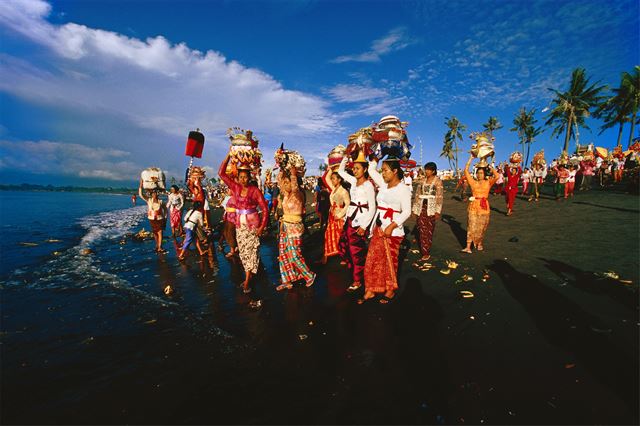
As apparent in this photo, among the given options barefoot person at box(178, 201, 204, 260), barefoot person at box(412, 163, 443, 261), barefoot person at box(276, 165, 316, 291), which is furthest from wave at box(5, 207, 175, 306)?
barefoot person at box(412, 163, 443, 261)

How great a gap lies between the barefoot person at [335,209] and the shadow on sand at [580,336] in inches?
140

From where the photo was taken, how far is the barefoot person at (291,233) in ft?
17.3

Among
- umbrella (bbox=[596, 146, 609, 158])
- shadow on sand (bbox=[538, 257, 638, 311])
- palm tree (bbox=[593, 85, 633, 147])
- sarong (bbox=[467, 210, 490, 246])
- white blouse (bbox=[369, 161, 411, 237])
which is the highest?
palm tree (bbox=[593, 85, 633, 147])

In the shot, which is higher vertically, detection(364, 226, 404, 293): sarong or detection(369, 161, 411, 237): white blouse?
detection(369, 161, 411, 237): white blouse

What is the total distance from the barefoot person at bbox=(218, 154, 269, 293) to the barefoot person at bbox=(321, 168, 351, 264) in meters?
1.61

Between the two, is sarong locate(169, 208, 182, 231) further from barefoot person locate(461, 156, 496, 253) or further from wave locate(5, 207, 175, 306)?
barefoot person locate(461, 156, 496, 253)

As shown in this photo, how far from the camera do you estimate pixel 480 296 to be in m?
4.70

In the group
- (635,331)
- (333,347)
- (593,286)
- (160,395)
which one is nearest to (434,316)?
(333,347)

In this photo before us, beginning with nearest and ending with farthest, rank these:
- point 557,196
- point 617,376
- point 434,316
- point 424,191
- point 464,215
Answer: point 617,376 < point 434,316 < point 424,191 < point 464,215 < point 557,196

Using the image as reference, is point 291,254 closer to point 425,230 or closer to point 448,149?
point 425,230

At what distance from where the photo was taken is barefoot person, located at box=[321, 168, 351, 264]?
5684mm

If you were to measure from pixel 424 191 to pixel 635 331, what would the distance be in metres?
4.48

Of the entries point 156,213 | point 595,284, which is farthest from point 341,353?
point 156,213

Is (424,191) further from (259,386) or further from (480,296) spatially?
(259,386)
